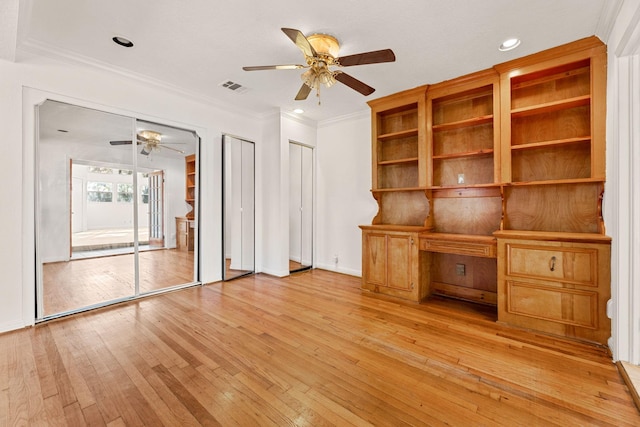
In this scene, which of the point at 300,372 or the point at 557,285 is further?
the point at 557,285

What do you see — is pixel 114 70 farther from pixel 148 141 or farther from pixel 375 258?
pixel 375 258

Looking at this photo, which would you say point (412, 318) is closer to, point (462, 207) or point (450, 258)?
point (450, 258)

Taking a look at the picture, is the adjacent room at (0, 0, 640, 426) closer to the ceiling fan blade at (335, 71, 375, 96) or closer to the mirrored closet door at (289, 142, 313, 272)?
the ceiling fan blade at (335, 71, 375, 96)

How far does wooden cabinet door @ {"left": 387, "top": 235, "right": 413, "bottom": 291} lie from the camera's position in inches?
139

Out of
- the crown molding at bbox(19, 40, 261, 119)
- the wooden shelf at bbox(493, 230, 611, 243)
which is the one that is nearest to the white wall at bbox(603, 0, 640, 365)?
the wooden shelf at bbox(493, 230, 611, 243)

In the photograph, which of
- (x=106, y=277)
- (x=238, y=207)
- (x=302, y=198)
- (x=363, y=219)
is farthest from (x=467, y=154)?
(x=106, y=277)

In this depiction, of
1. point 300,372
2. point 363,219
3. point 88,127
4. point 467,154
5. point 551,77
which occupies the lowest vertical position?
point 300,372

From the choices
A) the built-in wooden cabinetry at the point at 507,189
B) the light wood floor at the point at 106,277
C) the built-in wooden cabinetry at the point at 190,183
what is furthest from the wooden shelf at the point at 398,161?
the light wood floor at the point at 106,277

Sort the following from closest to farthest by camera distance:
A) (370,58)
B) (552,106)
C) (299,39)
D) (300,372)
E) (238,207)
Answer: (300,372) → (299,39) → (370,58) → (552,106) → (238,207)

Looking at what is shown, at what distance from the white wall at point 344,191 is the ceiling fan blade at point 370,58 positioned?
7.32 feet

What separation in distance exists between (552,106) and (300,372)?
351cm

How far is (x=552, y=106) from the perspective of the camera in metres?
2.84

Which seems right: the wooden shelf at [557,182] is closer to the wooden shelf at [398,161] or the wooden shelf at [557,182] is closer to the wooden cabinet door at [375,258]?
the wooden shelf at [398,161]

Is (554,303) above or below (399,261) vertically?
below
